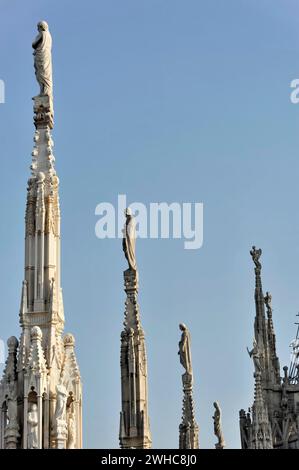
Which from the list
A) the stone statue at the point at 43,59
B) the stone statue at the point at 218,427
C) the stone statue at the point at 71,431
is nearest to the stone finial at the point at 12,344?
the stone statue at the point at 71,431

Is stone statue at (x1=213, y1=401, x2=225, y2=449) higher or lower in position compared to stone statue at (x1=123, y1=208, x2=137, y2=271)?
lower

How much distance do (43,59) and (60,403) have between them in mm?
7592

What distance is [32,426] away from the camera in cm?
1870

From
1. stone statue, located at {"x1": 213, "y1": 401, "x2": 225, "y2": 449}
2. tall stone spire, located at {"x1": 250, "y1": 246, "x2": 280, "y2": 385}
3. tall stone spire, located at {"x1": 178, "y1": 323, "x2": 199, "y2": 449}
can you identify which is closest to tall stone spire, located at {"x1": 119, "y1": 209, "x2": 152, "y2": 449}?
tall stone spire, located at {"x1": 178, "y1": 323, "x2": 199, "y2": 449}

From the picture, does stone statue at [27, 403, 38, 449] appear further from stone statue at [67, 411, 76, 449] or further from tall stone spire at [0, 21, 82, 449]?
stone statue at [67, 411, 76, 449]

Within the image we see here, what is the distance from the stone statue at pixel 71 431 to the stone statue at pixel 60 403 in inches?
30.4

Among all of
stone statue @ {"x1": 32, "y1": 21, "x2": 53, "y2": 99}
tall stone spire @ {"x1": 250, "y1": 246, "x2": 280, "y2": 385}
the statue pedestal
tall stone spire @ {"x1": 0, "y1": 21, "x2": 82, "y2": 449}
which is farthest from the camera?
tall stone spire @ {"x1": 250, "y1": 246, "x2": 280, "y2": 385}

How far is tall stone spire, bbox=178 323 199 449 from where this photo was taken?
111 feet

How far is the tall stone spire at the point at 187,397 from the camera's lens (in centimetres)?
3372

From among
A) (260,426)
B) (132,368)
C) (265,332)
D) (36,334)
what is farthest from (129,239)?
(265,332)

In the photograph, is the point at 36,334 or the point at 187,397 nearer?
the point at 36,334

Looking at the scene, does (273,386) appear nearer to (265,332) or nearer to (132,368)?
(265,332)

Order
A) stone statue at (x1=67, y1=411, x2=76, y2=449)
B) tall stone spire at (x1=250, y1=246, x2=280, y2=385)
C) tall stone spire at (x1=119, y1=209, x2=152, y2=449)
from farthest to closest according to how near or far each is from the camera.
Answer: tall stone spire at (x1=250, y1=246, x2=280, y2=385), tall stone spire at (x1=119, y1=209, x2=152, y2=449), stone statue at (x1=67, y1=411, x2=76, y2=449)
